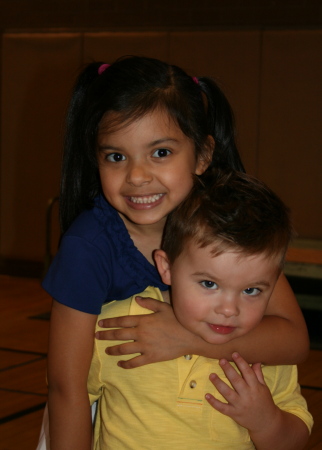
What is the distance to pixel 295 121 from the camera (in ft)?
23.4

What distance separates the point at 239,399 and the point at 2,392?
8.37 ft

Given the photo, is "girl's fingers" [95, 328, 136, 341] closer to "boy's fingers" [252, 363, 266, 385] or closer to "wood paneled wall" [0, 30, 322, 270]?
"boy's fingers" [252, 363, 266, 385]

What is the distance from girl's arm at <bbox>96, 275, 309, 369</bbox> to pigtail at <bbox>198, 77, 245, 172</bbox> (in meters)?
0.44

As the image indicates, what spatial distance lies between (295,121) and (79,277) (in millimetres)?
5835

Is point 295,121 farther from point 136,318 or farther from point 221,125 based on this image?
point 136,318

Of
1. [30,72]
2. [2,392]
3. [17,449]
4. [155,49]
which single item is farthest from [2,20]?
[17,449]

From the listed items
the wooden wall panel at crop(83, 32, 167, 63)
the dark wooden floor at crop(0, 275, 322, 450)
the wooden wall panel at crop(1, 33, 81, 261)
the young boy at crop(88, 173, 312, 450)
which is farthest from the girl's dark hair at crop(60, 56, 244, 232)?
the wooden wall panel at crop(1, 33, 81, 261)

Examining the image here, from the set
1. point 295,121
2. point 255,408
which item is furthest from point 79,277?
point 295,121

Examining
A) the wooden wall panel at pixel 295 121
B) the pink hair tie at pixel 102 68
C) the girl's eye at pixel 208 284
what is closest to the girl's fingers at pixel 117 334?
the girl's eye at pixel 208 284

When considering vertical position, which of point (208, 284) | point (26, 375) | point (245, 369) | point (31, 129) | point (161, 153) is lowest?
point (26, 375)

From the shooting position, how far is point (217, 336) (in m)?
1.56

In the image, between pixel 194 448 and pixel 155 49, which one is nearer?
pixel 194 448

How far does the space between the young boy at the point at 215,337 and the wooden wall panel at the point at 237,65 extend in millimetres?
5760

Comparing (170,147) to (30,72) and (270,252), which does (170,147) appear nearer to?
(270,252)
